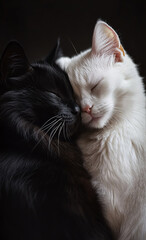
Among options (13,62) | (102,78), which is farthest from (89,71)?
(13,62)

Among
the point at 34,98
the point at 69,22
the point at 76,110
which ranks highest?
the point at 69,22

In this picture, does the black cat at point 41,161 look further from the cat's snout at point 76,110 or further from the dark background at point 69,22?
the dark background at point 69,22

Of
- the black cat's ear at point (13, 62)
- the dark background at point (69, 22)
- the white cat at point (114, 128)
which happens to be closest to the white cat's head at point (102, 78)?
the white cat at point (114, 128)

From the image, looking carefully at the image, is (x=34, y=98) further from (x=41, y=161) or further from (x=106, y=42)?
(x=106, y=42)

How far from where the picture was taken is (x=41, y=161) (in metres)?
0.86

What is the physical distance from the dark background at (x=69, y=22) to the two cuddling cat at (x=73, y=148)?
0.45 metres

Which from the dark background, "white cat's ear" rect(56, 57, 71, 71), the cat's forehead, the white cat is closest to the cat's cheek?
the white cat

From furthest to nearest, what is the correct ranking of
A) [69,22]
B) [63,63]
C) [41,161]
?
1. [69,22]
2. [63,63]
3. [41,161]

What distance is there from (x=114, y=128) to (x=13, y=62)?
420mm

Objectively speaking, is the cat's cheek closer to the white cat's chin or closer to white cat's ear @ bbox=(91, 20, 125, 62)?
the white cat's chin

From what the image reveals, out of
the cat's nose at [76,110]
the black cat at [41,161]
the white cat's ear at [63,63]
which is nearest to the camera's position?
the black cat at [41,161]

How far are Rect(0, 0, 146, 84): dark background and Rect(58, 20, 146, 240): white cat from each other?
45cm

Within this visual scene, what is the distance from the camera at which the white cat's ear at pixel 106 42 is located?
3.11 ft

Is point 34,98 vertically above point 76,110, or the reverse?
point 34,98
